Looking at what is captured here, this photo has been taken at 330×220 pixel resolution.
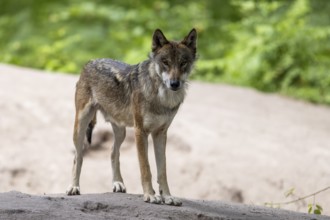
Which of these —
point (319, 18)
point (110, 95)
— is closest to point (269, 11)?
point (319, 18)

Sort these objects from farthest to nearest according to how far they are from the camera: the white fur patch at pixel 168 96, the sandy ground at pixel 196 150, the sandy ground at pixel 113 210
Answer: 1. the sandy ground at pixel 196 150
2. the white fur patch at pixel 168 96
3. the sandy ground at pixel 113 210

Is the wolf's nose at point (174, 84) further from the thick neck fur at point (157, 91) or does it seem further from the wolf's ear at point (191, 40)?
the wolf's ear at point (191, 40)

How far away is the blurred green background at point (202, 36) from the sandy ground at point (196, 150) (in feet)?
9.04

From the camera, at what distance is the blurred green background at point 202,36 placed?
15945 mm

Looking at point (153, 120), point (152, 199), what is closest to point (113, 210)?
point (152, 199)

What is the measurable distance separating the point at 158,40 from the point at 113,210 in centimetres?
178

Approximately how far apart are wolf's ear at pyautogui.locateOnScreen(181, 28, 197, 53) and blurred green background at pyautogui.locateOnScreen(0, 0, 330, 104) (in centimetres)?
828

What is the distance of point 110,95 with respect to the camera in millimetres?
7910

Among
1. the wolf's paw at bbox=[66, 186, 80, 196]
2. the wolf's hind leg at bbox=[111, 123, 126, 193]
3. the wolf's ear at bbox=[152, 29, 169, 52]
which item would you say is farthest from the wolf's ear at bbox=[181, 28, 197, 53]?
the wolf's paw at bbox=[66, 186, 80, 196]

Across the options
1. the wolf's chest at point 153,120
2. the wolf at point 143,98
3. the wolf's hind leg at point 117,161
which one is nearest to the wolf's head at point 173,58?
the wolf at point 143,98

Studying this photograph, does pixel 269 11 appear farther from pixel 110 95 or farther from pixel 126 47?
pixel 110 95

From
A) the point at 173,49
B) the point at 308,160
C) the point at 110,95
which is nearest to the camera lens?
the point at 173,49

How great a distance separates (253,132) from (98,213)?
588 cm

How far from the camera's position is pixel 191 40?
287 inches
